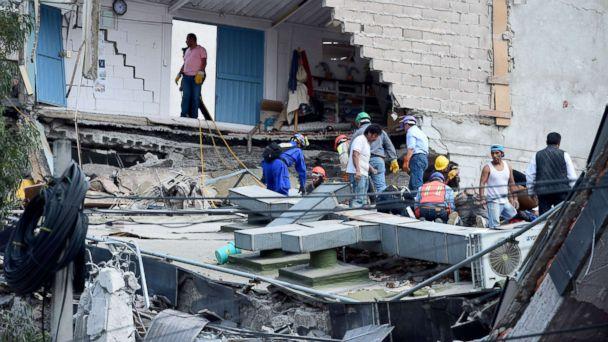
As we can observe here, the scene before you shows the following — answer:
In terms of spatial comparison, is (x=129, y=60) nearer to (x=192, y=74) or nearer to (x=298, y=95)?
(x=192, y=74)

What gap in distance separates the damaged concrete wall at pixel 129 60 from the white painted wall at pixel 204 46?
7.95 ft

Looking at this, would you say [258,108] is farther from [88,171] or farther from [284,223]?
[284,223]

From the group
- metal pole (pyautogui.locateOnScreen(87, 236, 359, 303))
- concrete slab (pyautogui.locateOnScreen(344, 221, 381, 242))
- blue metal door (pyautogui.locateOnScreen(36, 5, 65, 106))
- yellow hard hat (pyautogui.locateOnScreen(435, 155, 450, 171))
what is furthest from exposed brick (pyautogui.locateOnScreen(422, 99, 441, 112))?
metal pole (pyautogui.locateOnScreen(87, 236, 359, 303))

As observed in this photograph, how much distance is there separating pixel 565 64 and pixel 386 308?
11.7 meters

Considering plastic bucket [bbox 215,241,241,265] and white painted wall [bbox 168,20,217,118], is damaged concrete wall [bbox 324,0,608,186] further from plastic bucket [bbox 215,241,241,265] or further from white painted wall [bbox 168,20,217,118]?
plastic bucket [bbox 215,241,241,265]

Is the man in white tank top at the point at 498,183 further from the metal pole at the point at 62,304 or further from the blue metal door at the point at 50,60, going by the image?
the blue metal door at the point at 50,60

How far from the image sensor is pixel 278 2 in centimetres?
2362

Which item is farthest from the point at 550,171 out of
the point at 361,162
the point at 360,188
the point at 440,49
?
the point at 440,49

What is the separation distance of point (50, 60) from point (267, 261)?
826 cm

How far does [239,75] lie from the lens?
24234 mm

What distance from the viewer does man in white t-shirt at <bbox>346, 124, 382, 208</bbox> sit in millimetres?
17406

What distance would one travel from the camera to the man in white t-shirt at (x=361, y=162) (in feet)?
57.1

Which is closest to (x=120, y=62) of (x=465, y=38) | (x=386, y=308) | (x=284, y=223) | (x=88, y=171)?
(x=88, y=171)

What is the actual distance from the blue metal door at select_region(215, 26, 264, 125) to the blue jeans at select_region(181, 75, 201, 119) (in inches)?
26.9
